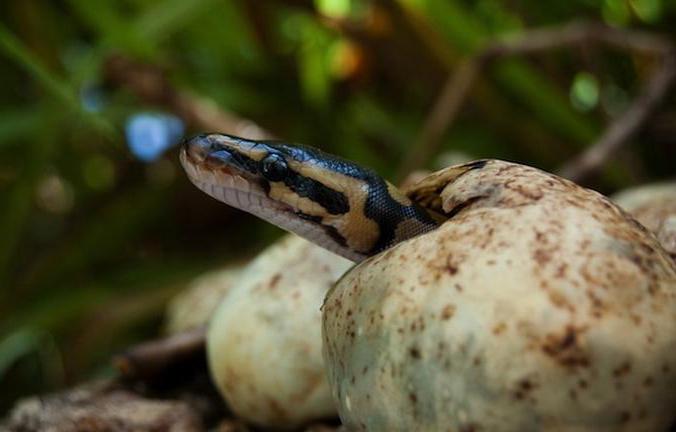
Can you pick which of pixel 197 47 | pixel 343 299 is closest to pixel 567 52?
pixel 197 47

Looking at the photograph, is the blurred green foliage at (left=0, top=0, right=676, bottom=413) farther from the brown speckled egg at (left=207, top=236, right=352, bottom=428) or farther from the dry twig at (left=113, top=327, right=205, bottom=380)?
the brown speckled egg at (left=207, top=236, right=352, bottom=428)

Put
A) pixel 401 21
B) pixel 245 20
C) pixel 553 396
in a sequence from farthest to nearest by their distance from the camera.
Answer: pixel 245 20
pixel 401 21
pixel 553 396

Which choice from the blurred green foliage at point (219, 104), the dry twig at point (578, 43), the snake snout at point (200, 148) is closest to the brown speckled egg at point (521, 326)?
the snake snout at point (200, 148)

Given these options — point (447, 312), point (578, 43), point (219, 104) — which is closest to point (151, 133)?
point (219, 104)

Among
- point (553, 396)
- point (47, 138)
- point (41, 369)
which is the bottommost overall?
point (41, 369)

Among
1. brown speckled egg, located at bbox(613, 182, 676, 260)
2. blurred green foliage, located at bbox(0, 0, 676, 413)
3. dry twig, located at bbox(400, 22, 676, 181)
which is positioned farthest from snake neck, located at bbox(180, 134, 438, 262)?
blurred green foliage, located at bbox(0, 0, 676, 413)

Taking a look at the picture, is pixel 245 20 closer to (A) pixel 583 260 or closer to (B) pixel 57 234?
(B) pixel 57 234

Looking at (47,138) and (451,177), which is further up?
(451,177)
